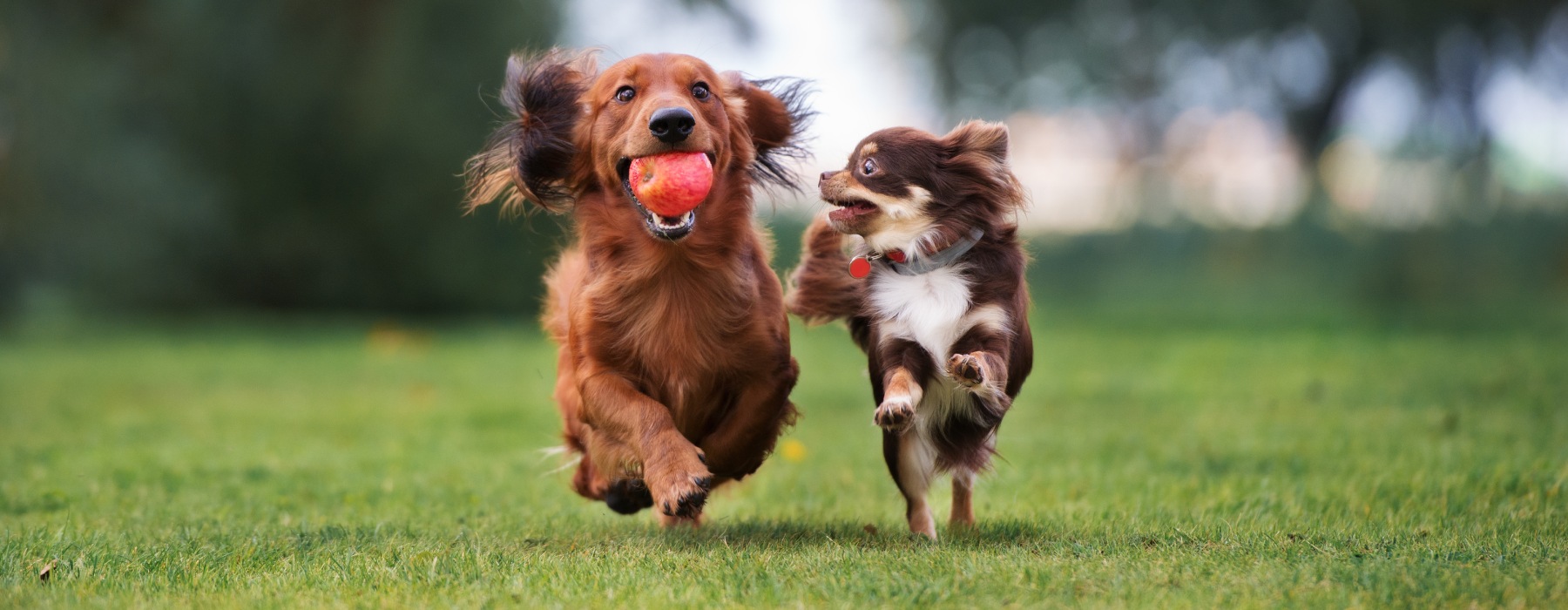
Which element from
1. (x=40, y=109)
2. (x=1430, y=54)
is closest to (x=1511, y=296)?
(x=1430, y=54)

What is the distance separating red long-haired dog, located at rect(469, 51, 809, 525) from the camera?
4191mm

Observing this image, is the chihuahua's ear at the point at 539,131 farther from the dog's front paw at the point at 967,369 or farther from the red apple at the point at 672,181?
the dog's front paw at the point at 967,369

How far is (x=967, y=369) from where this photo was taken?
145 inches

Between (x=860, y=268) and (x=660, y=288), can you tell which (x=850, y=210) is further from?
(x=660, y=288)

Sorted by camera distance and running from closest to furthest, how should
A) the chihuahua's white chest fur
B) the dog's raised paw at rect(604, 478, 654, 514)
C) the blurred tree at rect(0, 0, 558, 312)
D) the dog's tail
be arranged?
the chihuahua's white chest fur < the dog's raised paw at rect(604, 478, 654, 514) < the dog's tail < the blurred tree at rect(0, 0, 558, 312)

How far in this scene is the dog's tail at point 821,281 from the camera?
14.9ft

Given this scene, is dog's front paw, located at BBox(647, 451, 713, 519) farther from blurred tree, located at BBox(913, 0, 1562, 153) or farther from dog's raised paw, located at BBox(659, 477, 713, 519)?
blurred tree, located at BBox(913, 0, 1562, 153)

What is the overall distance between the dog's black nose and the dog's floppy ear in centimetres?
82

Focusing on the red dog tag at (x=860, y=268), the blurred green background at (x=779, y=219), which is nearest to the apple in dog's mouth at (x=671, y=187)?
the red dog tag at (x=860, y=268)

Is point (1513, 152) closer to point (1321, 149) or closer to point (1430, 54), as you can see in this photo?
point (1430, 54)

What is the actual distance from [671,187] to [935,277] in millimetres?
853

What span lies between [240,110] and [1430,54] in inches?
629

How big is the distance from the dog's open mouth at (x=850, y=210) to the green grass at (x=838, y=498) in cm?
102

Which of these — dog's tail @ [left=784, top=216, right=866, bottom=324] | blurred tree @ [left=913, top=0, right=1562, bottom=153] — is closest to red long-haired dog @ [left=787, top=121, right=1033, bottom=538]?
dog's tail @ [left=784, top=216, right=866, bottom=324]
